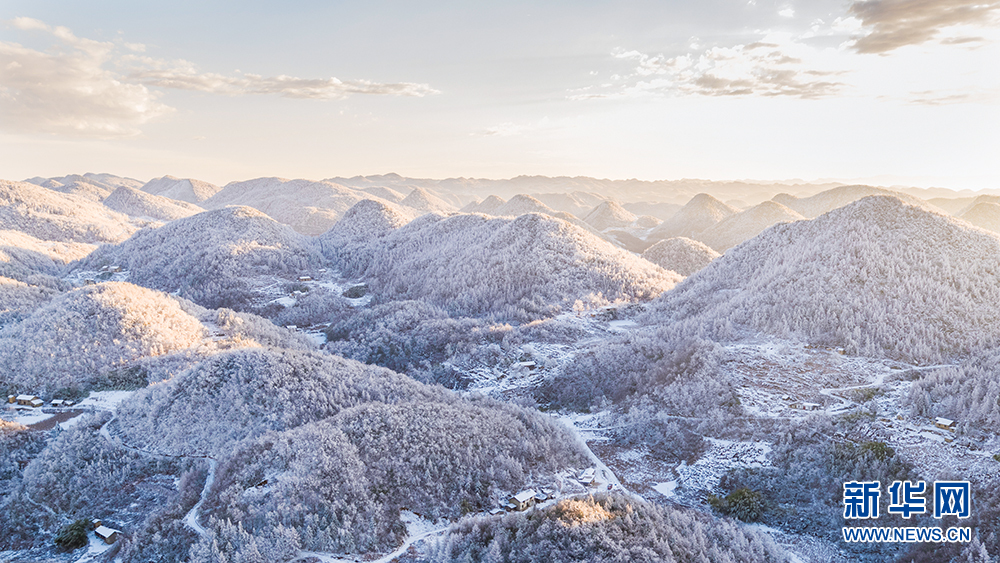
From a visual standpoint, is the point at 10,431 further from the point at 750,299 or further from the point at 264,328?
the point at 750,299

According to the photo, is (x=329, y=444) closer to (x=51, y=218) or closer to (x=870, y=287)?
(x=870, y=287)

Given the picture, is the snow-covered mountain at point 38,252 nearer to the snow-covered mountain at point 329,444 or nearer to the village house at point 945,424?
the snow-covered mountain at point 329,444

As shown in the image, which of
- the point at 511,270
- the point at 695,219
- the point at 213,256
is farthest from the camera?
the point at 695,219

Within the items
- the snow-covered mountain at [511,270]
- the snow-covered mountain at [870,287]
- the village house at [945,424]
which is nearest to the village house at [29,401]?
the snow-covered mountain at [511,270]

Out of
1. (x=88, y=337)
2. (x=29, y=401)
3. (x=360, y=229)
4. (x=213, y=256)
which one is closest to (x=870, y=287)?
(x=29, y=401)

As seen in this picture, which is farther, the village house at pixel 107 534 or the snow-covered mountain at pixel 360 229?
the snow-covered mountain at pixel 360 229

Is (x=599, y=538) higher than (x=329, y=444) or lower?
lower

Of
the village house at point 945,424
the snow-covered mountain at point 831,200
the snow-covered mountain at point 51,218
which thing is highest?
the snow-covered mountain at point 51,218
